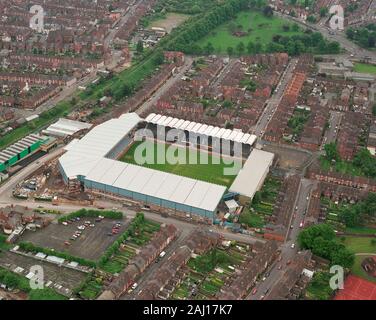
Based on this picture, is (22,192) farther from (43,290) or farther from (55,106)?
(55,106)

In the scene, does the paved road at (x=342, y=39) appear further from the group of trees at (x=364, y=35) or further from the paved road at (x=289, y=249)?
the paved road at (x=289, y=249)

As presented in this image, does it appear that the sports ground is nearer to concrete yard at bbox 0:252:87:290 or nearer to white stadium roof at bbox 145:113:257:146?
concrete yard at bbox 0:252:87:290

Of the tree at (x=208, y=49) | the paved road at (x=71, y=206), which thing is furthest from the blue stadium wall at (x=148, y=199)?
the tree at (x=208, y=49)

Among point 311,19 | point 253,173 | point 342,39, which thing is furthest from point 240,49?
point 253,173

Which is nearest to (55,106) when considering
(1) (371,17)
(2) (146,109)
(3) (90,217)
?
(2) (146,109)

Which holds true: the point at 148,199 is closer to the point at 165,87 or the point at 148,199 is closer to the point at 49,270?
the point at 49,270

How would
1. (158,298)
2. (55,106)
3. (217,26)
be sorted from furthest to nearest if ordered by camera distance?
(217,26) → (55,106) → (158,298)

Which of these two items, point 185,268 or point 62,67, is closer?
point 185,268

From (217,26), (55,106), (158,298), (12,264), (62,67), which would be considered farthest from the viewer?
(217,26)
